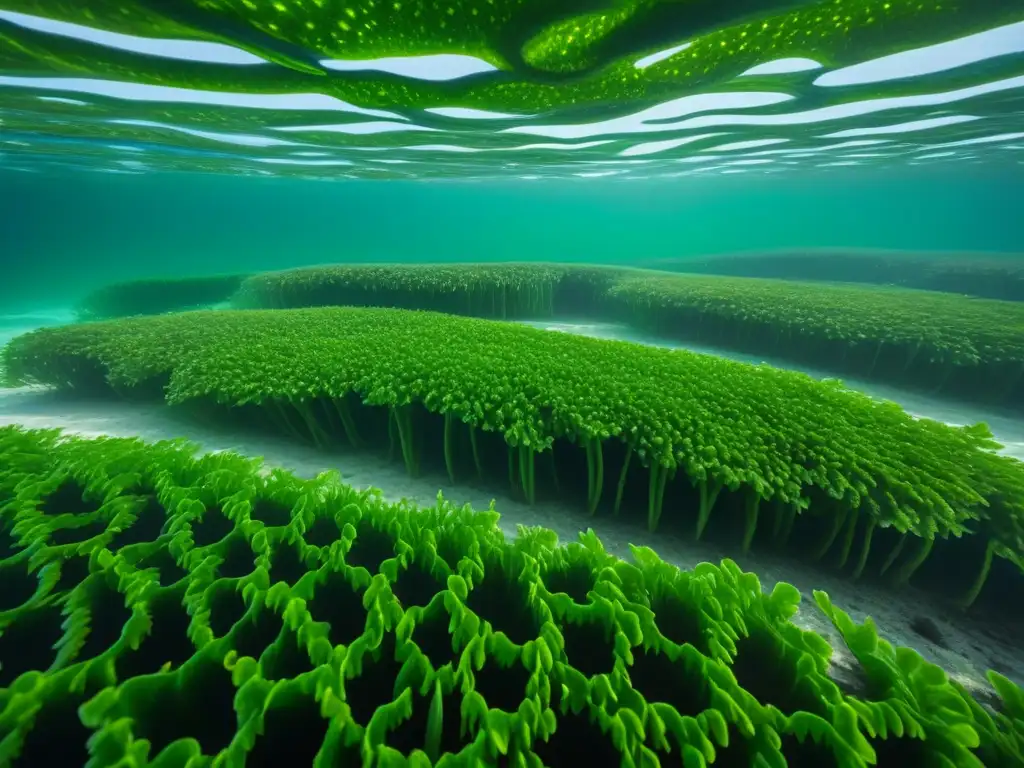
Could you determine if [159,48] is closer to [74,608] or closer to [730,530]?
[74,608]

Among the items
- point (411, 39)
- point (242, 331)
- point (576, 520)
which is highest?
point (411, 39)

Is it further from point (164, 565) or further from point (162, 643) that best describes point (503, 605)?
point (164, 565)

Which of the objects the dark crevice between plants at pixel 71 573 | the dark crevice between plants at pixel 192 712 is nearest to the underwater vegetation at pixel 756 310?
the dark crevice between plants at pixel 192 712

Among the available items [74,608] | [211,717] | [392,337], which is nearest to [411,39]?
[392,337]

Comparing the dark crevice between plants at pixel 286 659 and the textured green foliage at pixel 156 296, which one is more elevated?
the dark crevice between plants at pixel 286 659

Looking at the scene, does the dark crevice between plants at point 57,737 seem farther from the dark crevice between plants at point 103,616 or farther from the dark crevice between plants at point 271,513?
the dark crevice between plants at point 271,513

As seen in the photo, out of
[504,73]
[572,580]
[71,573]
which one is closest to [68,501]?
[71,573]

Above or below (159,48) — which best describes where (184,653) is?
below
